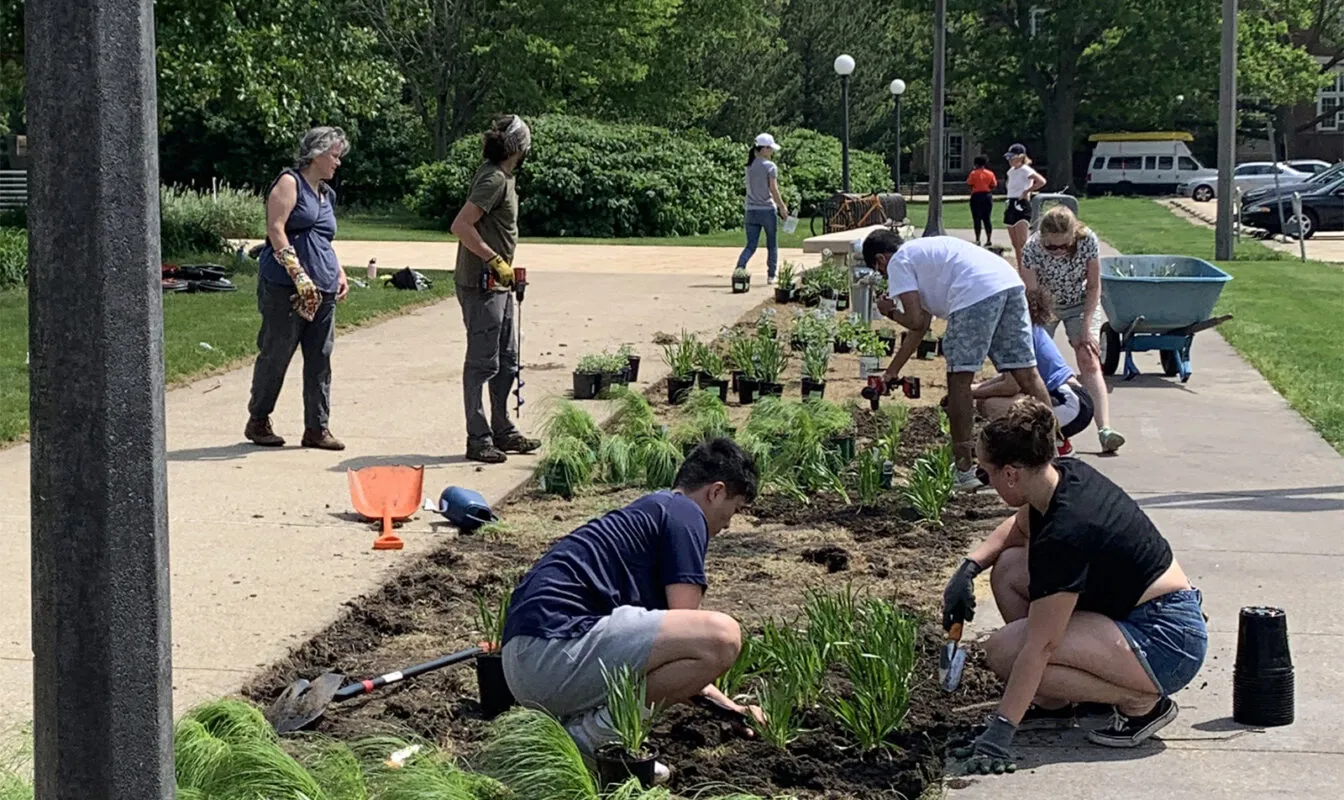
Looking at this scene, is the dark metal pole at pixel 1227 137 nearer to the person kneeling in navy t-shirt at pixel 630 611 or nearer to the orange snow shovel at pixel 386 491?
the orange snow shovel at pixel 386 491

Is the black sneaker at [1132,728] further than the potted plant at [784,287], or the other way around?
the potted plant at [784,287]

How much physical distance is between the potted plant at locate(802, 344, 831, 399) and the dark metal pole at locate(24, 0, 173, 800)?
8592 mm

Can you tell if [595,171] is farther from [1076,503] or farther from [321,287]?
[1076,503]

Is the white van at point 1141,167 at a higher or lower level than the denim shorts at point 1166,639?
higher

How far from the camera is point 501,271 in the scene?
354 inches

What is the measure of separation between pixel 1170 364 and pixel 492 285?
6.28 meters

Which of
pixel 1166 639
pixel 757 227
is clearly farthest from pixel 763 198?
pixel 1166 639

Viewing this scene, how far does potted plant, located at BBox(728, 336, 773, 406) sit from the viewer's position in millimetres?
11656

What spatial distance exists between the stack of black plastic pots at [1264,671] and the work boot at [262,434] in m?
6.01

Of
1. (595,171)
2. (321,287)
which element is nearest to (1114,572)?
(321,287)

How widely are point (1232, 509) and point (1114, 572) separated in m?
3.83

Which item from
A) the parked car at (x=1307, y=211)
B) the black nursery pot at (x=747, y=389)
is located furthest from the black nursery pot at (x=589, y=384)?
the parked car at (x=1307, y=211)

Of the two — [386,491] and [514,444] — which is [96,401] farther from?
[514,444]

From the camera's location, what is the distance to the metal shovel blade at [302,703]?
5012 millimetres
